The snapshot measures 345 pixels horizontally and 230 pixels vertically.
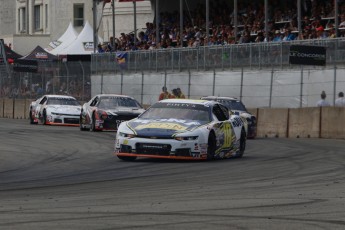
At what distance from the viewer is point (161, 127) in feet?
65.0

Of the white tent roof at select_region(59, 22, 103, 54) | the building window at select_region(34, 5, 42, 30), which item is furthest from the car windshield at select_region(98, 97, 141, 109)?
the building window at select_region(34, 5, 42, 30)

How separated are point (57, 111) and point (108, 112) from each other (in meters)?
6.28

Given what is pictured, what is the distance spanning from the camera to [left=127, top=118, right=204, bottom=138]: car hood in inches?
776

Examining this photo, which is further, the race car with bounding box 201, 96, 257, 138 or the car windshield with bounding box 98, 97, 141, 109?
the car windshield with bounding box 98, 97, 141, 109

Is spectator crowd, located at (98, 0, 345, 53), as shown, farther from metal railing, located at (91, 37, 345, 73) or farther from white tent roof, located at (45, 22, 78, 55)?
white tent roof, located at (45, 22, 78, 55)

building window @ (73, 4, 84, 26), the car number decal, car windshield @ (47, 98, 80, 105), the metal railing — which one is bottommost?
car windshield @ (47, 98, 80, 105)

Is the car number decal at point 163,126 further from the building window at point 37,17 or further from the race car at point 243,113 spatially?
the building window at point 37,17

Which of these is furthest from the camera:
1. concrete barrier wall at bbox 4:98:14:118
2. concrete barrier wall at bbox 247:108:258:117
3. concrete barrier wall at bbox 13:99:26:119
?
concrete barrier wall at bbox 4:98:14:118

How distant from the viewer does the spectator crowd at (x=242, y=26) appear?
122ft

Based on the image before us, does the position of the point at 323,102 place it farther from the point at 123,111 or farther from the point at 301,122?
the point at 123,111

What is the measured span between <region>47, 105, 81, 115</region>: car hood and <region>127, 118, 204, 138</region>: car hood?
17930mm

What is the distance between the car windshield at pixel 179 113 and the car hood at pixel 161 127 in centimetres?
34

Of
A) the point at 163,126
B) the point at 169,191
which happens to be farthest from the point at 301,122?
the point at 169,191

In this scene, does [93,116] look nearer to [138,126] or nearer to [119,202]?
[138,126]
